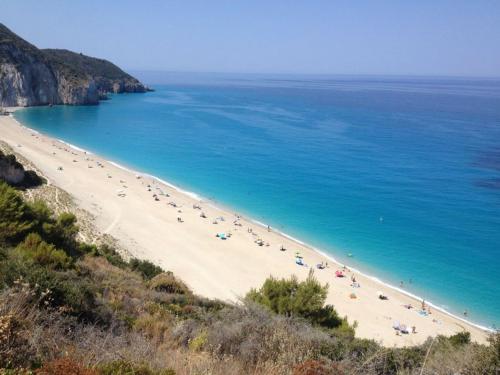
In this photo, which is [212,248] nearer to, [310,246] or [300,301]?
[310,246]

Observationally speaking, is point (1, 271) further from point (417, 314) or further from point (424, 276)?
point (424, 276)

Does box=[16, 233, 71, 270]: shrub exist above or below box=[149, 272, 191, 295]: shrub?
above

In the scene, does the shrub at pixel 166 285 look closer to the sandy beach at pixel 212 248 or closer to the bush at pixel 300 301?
the sandy beach at pixel 212 248

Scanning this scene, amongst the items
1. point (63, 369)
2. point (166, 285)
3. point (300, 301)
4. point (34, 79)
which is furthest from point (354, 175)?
point (34, 79)

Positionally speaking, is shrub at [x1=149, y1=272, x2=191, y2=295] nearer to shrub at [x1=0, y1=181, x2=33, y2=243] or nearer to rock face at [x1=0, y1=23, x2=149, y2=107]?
shrub at [x1=0, y1=181, x2=33, y2=243]

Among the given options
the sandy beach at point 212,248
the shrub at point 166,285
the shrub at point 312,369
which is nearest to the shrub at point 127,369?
the shrub at point 312,369

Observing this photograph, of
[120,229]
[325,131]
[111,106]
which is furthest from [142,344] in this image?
[111,106]

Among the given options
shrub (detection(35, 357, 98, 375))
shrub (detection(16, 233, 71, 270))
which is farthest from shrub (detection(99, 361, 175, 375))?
shrub (detection(16, 233, 71, 270))

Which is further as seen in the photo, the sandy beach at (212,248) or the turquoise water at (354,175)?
the turquoise water at (354,175)
